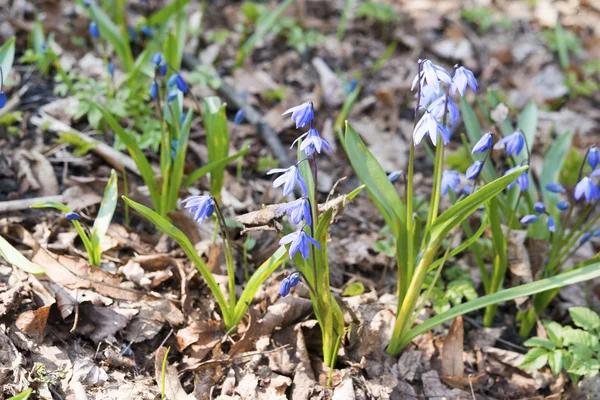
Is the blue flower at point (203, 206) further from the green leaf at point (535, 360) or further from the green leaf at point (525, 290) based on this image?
the green leaf at point (535, 360)

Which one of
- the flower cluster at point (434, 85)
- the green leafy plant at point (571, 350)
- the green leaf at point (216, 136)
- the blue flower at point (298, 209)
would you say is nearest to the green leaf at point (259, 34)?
the green leaf at point (216, 136)

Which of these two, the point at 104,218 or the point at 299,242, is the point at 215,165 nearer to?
the point at 104,218

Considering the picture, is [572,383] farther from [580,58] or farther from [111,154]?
[580,58]

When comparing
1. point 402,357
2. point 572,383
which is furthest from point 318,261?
point 572,383

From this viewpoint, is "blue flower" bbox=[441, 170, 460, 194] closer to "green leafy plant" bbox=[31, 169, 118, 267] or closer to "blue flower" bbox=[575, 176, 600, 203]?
"blue flower" bbox=[575, 176, 600, 203]

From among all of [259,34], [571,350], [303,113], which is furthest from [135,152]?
[571,350]

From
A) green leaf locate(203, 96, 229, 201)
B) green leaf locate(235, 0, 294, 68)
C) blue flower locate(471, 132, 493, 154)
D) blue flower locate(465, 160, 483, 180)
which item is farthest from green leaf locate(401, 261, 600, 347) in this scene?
green leaf locate(235, 0, 294, 68)
